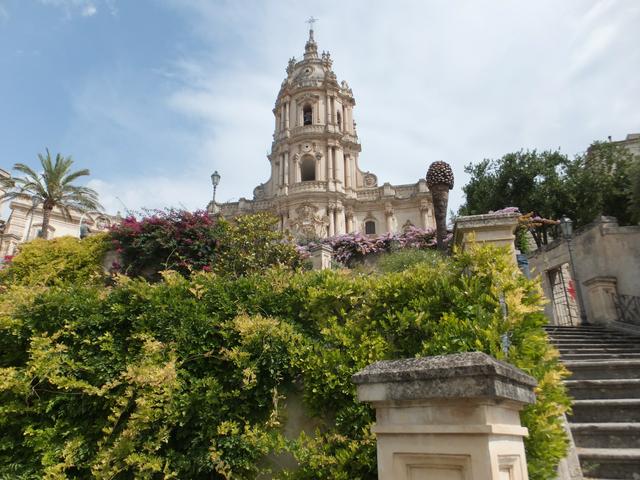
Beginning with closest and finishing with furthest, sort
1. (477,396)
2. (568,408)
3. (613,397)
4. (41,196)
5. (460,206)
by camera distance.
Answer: (477,396)
(568,408)
(613,397)
(41,196)
(460,206)

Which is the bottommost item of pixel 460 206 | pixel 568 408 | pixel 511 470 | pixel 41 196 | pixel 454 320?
pixel 511 470

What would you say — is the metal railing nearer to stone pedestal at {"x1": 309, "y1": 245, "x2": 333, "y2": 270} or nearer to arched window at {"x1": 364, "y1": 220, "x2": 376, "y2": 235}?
stone pedestal at {"x1": 309, "y1": 245, "x2": 333, "y2": 270}

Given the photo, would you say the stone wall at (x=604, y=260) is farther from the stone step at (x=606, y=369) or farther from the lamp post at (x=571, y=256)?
the stone step at (x=606, y=369)

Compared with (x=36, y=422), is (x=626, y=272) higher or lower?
higher

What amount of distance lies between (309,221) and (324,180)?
4807mm

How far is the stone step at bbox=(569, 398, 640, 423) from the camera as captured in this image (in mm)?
5379

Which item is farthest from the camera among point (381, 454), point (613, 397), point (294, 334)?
point (613, 397)

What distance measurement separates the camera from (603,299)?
13.7m

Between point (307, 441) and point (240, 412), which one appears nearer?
point (307, 441)

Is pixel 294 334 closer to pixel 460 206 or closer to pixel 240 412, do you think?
pixel 240 412

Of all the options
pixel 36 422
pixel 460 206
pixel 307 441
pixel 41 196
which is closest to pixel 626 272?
pixel 307 441

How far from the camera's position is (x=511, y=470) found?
6.77ft

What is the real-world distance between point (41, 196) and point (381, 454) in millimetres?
26963

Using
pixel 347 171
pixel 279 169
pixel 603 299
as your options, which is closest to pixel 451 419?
pixel 603 299
